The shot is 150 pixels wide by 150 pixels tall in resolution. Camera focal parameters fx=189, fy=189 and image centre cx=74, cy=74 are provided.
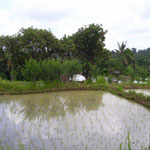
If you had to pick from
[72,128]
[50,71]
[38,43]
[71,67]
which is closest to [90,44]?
[38,43]

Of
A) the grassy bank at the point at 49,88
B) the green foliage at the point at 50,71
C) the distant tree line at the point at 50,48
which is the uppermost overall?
the distant tree line at the point at 50,48

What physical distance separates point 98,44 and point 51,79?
9303mm

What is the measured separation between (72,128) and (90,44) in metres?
15.3

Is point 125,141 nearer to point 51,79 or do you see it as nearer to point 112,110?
point 112,110

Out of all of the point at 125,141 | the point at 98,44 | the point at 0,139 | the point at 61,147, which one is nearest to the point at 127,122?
the point at 125,141

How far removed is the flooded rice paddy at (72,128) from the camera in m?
3.42

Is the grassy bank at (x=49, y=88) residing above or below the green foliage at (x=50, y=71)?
below

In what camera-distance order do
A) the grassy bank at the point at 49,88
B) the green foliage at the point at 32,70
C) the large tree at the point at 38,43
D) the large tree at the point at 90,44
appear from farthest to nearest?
the large tree at the point at 90,44 → the large tree at the point at 38,43 → the green foliage at the point at 32,70 → the grassy bank at the point at 49,88

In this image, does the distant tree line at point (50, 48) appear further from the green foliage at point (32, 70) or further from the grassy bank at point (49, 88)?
the green foliage at point (32, 70)

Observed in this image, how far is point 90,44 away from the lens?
61.8 feet

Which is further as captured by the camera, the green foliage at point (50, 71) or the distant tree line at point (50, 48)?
the distant tree line at point (50, 48)

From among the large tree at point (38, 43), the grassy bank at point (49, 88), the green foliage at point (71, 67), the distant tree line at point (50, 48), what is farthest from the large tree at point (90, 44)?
the grassy bank at point (49, 88)

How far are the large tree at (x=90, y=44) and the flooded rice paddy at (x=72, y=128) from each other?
12.6 meters

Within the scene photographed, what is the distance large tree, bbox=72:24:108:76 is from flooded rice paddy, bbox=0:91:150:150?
12620 mm
